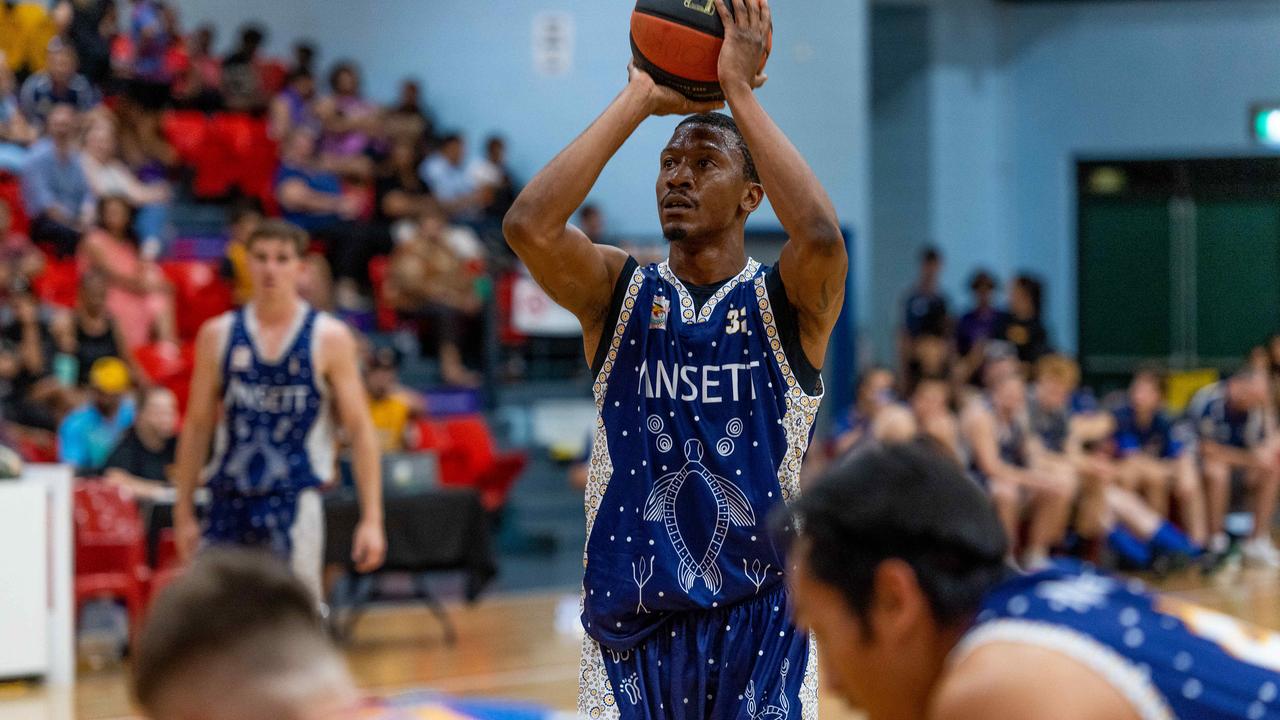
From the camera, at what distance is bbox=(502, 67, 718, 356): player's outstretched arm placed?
333 cm

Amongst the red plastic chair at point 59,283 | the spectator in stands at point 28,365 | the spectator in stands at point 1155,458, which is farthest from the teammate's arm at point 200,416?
the spectator in stands at point 1155,458

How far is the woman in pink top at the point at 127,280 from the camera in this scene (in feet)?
37.2

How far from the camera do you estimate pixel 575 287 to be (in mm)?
3480

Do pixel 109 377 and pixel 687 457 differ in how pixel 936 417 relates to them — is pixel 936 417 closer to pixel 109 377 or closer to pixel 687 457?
pixel 109 377

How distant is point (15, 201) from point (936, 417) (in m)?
7.37

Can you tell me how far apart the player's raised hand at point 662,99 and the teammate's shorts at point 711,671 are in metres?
1.12

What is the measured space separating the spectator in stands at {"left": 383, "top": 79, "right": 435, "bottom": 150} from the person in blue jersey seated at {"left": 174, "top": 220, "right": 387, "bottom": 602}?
949 centimetres

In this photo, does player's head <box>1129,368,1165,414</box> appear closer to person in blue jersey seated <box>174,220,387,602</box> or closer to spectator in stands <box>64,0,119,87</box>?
person in blue jersey seated <box>174,220,387,602</box>

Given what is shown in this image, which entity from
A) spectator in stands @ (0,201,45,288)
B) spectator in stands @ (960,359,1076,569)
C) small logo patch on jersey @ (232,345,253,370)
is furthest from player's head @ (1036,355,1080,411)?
small logo patch on jersey @ (232,345,253,370)

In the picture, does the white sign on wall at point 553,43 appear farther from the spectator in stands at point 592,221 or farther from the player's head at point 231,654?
the player's head at point 231,654

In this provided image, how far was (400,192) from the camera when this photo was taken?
14297mm

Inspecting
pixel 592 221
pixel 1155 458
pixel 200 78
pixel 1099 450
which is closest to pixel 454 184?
pixel 592 221

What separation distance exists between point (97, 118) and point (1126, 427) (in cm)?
884

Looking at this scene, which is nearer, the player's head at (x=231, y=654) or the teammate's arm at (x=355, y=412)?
the player's head at (x=231, y=654)
